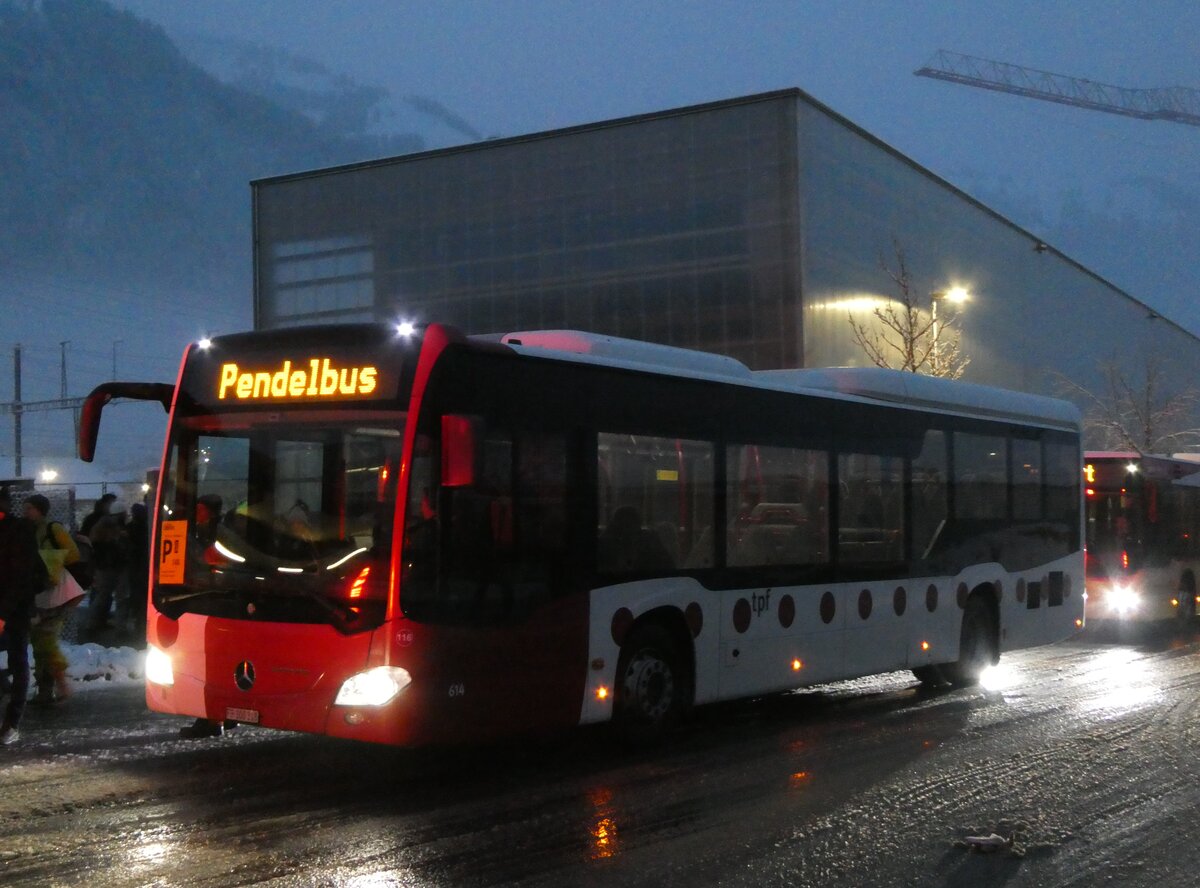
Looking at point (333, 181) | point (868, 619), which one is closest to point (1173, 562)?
point (868, 619)

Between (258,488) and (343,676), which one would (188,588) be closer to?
(258,488)

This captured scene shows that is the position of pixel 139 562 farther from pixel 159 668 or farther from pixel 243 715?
pixel 243 715

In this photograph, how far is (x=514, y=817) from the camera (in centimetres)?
784

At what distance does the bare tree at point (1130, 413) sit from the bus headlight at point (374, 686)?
43962 millimetres

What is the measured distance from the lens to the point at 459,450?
26.5 ft

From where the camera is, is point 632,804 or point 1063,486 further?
point 1063,486

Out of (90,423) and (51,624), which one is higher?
(90,423)

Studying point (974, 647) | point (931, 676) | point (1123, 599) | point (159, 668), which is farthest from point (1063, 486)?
point (159, 668)

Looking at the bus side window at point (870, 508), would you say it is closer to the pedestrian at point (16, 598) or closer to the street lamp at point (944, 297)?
the pedestrian at point (16, 598)

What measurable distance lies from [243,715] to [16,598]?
275 centimetres

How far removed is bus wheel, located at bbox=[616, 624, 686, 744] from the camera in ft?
32.3

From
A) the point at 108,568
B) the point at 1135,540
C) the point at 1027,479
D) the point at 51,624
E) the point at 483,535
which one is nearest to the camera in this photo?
the point at 483,535

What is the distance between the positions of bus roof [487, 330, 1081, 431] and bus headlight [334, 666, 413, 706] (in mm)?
2310

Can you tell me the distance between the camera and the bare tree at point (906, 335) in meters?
35.7
